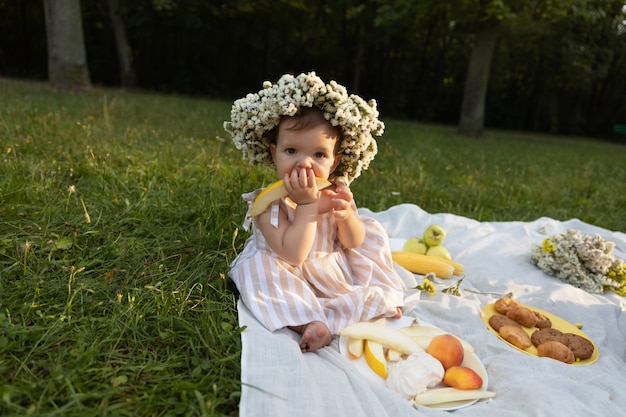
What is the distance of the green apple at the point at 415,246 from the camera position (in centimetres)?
363

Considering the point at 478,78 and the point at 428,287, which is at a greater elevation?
the point at 478,78

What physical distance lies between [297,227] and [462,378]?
0.98 metres

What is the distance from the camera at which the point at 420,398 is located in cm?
201

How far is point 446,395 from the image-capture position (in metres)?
2.03

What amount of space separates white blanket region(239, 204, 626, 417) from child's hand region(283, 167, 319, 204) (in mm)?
602

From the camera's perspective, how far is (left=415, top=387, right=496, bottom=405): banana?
2.01m

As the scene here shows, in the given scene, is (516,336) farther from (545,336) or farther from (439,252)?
(439,252)

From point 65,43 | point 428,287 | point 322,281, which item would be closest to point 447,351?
point 322,281

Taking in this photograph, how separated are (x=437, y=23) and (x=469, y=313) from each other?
24468 millimetres

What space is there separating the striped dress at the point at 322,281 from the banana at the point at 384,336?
6.1 inches

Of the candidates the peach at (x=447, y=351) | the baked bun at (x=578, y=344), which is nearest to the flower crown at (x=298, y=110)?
the peach at (x=447, y=351)

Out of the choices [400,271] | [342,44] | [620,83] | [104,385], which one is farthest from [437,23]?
[104,385]

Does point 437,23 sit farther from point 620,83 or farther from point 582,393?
point 582,393

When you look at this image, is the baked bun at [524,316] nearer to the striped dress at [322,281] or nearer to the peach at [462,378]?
A: the striped dress at [322,281]
